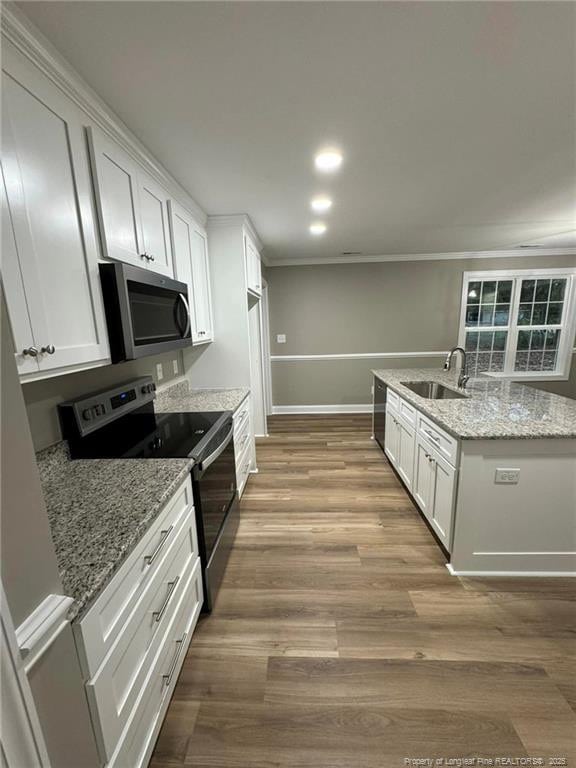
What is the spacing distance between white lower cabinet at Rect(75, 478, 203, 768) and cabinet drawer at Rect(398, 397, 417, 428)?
1.86 meters

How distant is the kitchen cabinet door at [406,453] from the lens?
2.62 metres

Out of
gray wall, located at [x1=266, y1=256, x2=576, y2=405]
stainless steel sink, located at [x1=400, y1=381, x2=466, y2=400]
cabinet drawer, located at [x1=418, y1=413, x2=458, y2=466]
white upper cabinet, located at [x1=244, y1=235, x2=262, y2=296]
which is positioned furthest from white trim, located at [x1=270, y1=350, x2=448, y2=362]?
cabinet drawer, located at [x1=418, y1=413, x2=458, y2=466]

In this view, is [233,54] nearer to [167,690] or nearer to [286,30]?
[286,30]

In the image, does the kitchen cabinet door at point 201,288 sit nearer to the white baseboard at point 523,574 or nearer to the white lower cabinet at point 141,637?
the white lower cabinet at point 141,637

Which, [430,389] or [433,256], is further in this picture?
[433,256]

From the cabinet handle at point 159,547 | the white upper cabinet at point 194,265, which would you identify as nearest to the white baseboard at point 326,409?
the white upper cabinet at point 194,265

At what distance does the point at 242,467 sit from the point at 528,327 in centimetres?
518

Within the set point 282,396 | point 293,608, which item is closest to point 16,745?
point 293,608

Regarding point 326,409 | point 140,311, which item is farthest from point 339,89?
point 326,409

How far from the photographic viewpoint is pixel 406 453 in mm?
2756

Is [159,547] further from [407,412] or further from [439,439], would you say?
[407,412]

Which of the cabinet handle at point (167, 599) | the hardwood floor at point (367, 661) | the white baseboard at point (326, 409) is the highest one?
the cabinet handle at point (167, 599)

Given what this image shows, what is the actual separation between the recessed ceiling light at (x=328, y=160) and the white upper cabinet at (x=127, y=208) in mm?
973

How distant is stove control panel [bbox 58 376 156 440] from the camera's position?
1.47 m
